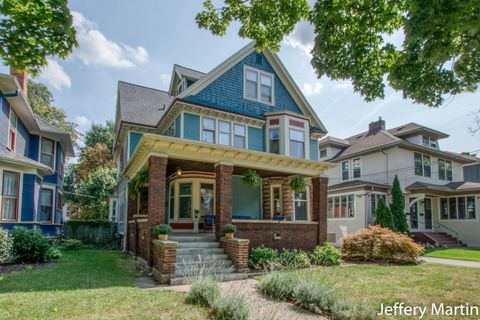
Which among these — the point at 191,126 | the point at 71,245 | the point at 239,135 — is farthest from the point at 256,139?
the point at 71,245

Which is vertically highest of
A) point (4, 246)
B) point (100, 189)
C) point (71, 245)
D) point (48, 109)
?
point (48, 109)

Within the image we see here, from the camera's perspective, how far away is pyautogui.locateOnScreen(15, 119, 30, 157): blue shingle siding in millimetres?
14836

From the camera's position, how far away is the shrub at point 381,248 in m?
12.4

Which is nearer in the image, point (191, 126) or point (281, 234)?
point (281, 234)

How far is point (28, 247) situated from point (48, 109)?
3109cm

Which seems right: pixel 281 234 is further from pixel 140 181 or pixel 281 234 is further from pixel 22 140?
pixel 22 140

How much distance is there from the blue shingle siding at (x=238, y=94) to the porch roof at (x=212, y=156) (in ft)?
11.8

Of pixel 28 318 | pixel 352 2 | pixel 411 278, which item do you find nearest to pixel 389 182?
pixel 411 278

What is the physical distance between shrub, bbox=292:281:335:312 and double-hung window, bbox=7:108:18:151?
1333 centimetres

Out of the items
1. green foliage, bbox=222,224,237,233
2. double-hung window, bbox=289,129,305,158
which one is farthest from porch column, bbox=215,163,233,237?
double-hung window, bbox=289,129,305,158

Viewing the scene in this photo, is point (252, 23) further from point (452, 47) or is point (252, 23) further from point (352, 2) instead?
point (452, 47)

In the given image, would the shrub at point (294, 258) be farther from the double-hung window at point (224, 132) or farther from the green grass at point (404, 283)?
the double-hung window at point (224, 132)

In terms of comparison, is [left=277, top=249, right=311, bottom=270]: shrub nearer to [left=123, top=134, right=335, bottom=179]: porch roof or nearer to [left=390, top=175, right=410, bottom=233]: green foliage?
[left=123, top=134, right=335, bottom=179]: porch roof

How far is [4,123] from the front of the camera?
12.8 metres
